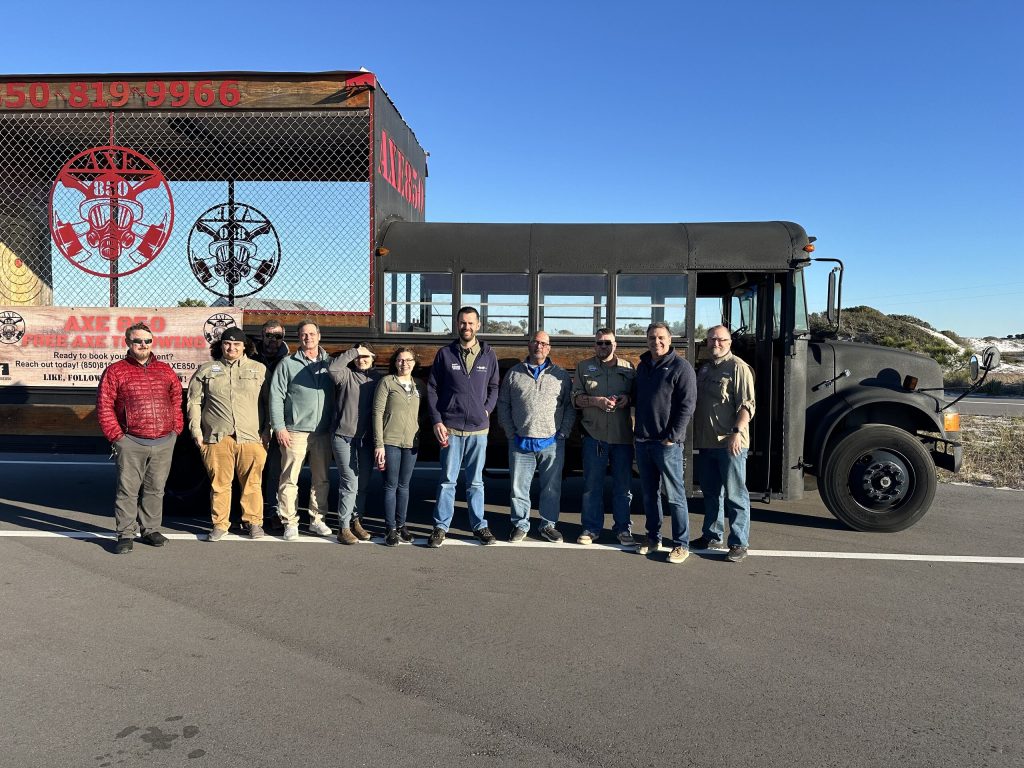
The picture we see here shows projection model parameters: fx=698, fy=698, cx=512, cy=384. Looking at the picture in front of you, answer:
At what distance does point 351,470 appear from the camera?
221 inches

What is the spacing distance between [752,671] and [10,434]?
21.5 ft

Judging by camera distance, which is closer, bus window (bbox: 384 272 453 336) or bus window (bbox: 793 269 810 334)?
bus window (bbox: 793 269 810 334)

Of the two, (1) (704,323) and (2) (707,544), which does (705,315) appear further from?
(2) (707,544)

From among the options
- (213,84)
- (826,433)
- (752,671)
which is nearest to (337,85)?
(213,84)

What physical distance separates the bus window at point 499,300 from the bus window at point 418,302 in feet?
0.71

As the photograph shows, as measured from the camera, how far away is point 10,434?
638 centimetres

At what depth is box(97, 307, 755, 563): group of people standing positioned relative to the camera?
17.3 feet

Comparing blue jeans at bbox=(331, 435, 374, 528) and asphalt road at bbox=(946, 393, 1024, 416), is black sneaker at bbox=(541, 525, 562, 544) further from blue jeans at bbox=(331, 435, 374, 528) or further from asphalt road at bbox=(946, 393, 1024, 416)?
asphalt road at bbox=(946, 393, 1024, 416)

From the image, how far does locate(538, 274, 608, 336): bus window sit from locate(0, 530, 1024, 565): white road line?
1.88 m

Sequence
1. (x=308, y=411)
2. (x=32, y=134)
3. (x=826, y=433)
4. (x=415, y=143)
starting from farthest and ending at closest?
(x=415, y=143) → (x=32, y=134) → (x=826, y=433) → (x=308, y=411)

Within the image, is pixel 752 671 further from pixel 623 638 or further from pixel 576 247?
pixel 576 247

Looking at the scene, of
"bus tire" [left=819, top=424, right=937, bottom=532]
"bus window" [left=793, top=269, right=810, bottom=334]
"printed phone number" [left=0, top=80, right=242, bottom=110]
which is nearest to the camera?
"bus tire" [left=819, top=424, right=937, bottom=532]

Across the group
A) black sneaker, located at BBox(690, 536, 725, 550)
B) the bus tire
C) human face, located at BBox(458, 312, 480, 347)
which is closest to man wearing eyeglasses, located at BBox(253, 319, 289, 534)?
human face, located at BBox(458, 312, 480, 347)

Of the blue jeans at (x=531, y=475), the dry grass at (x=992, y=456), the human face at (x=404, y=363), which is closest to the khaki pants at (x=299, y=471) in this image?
the human face at (x=404, y=363)
